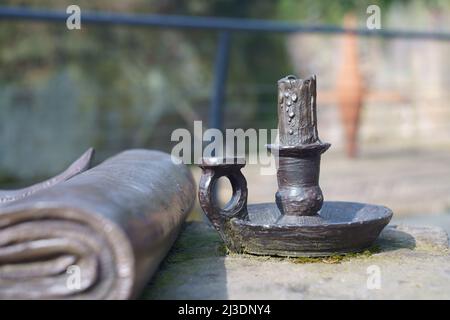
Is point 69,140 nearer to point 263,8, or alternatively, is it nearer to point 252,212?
point 263,8

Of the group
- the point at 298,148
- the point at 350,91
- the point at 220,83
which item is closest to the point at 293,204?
the point at 298,148

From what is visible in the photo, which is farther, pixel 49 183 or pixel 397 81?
pixel 397 81

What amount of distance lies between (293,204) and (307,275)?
0.17m

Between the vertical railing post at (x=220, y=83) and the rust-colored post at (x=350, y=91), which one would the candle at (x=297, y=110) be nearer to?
the vertical railing post at (x=220, y=83)

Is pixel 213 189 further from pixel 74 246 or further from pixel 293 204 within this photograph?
pixel 74 246

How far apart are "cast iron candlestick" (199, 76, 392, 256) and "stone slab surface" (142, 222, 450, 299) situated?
26 millimetres

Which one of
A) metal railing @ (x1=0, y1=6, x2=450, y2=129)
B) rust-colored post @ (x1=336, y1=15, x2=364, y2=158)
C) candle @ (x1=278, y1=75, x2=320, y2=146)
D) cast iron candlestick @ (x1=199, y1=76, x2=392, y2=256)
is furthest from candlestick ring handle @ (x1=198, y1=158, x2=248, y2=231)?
rust-colored post @ (x1=336, y1=15, x2=364, y2=158)

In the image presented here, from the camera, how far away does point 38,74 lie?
193 inches

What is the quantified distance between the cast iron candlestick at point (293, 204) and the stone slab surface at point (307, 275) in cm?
3

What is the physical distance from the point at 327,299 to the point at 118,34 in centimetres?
449

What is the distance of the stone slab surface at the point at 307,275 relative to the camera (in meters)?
0.98

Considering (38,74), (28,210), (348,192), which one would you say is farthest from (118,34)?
(28,210)

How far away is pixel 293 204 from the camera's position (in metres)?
1.21

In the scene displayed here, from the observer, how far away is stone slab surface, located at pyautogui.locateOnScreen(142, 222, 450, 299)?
0.98m
